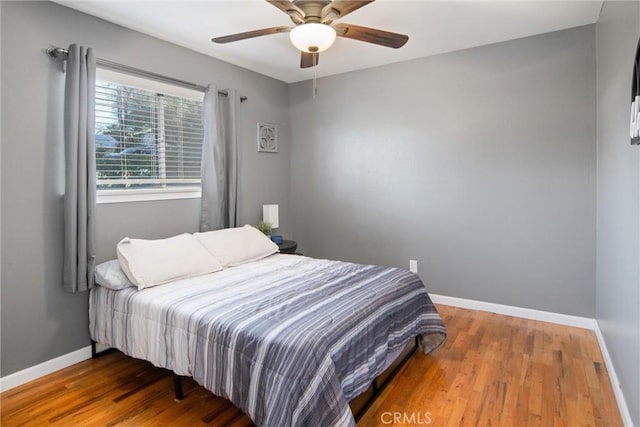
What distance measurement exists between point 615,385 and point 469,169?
6.48ft

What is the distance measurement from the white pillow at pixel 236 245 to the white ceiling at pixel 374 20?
5.42ft

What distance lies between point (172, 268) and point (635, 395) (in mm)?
2622

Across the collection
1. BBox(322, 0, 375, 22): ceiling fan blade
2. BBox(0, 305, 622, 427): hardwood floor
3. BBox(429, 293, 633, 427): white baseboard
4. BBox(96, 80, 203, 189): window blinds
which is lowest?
BBox(0, 305, 622, 427): hardwood floor

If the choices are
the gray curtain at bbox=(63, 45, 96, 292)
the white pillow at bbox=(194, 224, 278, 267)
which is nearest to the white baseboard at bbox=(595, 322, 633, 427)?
the white pillow at bbox=(194, 224, 278, 267)

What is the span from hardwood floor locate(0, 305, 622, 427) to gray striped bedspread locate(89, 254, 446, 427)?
22 cm

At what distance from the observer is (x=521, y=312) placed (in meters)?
3.33

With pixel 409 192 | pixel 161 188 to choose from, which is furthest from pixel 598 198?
pixel 161 188

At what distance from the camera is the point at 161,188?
3189 mm

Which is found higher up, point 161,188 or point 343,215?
point 161,188

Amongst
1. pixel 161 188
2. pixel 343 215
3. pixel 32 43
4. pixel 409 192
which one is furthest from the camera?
pixel 343 215

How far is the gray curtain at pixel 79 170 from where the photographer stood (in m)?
2.42

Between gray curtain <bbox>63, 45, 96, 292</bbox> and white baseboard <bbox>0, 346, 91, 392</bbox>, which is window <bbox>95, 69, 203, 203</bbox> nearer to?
gray curtain <bbox>63, 45, 96, 292</bbox>

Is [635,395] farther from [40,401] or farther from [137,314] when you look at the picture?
[40,401]

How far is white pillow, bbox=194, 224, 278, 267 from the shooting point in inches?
117
